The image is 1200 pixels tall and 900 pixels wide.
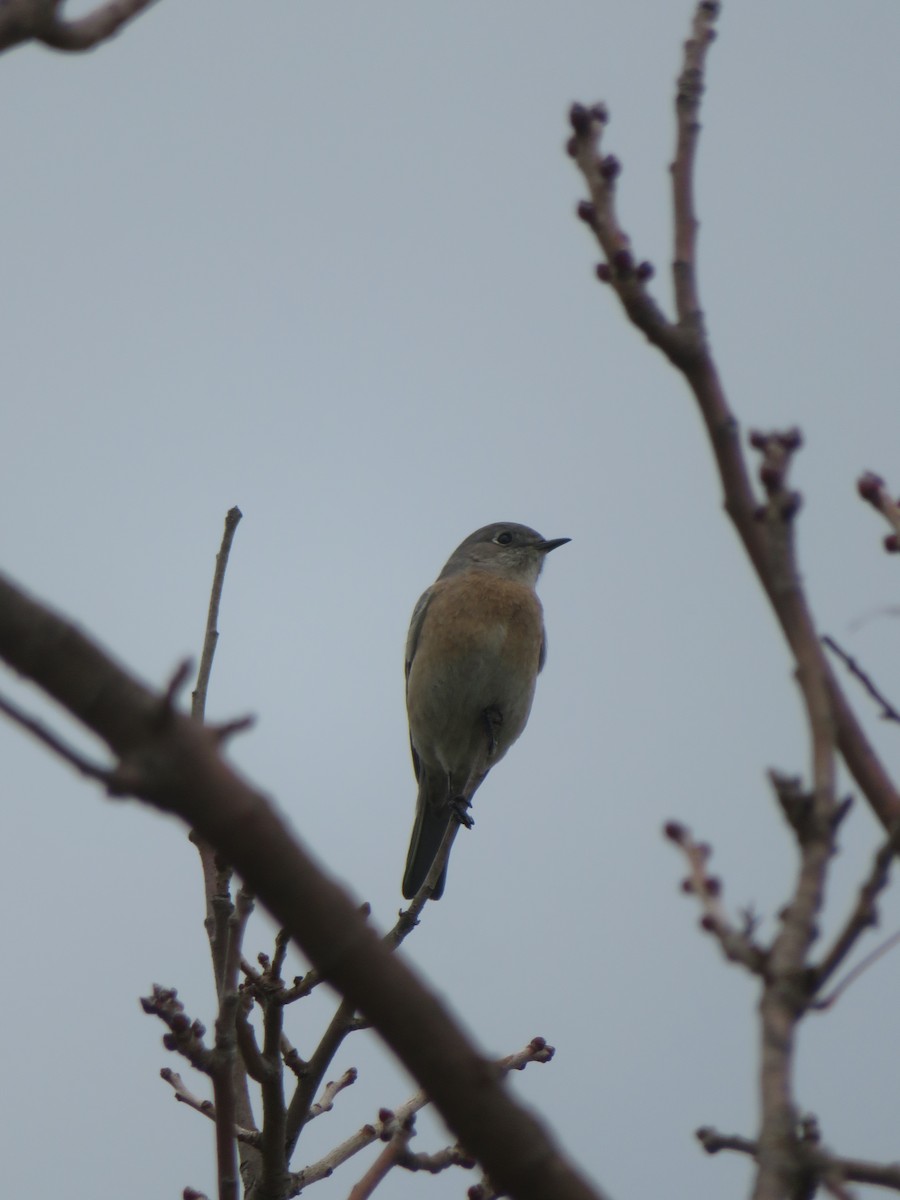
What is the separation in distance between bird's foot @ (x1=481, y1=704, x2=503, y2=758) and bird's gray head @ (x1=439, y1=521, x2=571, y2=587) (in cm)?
123

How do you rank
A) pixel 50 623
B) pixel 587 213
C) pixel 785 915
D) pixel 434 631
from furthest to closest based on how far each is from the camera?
pixel 434 631 < pixel 587 213 < pixel 785 915 < pixel 50 623

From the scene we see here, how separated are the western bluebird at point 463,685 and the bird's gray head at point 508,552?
146 millimetres

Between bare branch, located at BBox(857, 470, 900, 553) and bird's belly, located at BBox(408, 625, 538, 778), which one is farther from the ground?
bird's belly, located at BBox(408, 625, 538, 778)

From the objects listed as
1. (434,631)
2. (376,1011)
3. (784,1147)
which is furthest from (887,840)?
(434,631)

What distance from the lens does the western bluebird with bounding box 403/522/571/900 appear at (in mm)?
9117

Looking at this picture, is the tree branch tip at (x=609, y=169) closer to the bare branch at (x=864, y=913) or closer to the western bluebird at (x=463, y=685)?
the bare branch at (x=864, y=913)

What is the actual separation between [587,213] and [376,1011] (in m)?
1.27

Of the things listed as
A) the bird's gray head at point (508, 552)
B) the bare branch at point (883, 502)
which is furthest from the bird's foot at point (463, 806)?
the bare branch at point (883, 502)

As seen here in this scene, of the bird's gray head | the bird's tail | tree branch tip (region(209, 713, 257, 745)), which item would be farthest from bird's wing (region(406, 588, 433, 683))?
tree branch tip (region(209, 713, 257, 745))

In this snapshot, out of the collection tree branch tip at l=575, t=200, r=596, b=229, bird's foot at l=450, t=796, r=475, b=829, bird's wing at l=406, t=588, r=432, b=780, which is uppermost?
bird's wing at l=406, t=588, r=432, b=780

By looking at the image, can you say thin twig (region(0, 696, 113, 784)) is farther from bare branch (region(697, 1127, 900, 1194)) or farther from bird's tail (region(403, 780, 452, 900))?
bird's tail (region(403, 780, 452, 900))

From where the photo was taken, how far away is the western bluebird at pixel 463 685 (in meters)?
9.12

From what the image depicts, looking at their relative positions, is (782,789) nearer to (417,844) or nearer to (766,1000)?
(766,1000)

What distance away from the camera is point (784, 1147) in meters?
1.70
